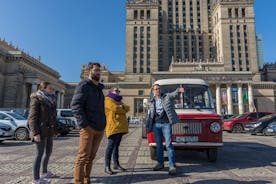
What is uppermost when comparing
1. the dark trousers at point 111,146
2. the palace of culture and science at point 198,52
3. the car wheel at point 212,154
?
the palace of culture and science at point 198,52

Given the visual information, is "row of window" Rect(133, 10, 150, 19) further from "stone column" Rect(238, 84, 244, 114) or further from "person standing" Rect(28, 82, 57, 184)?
"person standing" Rect(28, 82, 57, 184)

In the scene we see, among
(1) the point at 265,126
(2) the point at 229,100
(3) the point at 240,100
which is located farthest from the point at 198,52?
(1) the point at 265,126

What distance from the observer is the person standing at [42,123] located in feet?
13.7

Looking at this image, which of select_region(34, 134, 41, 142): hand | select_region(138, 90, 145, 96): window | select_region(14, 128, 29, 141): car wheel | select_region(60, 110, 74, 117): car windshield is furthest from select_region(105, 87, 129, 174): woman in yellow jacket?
select_region(138, 90, 145, 96): window

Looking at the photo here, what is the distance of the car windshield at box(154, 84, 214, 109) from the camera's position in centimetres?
673

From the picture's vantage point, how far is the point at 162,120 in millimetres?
5371

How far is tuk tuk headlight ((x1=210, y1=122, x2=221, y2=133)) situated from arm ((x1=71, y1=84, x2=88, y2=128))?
3.71 meters

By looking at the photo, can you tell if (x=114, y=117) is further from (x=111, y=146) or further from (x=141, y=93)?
(x=141, y=93)

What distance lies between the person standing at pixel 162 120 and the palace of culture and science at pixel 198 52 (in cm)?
7151

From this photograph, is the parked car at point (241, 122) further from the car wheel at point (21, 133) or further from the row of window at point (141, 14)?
the row of window at point (141, 14)

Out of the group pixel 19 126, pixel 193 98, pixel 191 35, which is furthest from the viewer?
pixel 191 35

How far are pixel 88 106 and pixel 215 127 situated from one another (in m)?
3.74

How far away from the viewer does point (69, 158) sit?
700 centimetres

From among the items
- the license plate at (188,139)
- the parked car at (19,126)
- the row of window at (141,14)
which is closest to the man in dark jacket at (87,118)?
the license plate at (188,139)
